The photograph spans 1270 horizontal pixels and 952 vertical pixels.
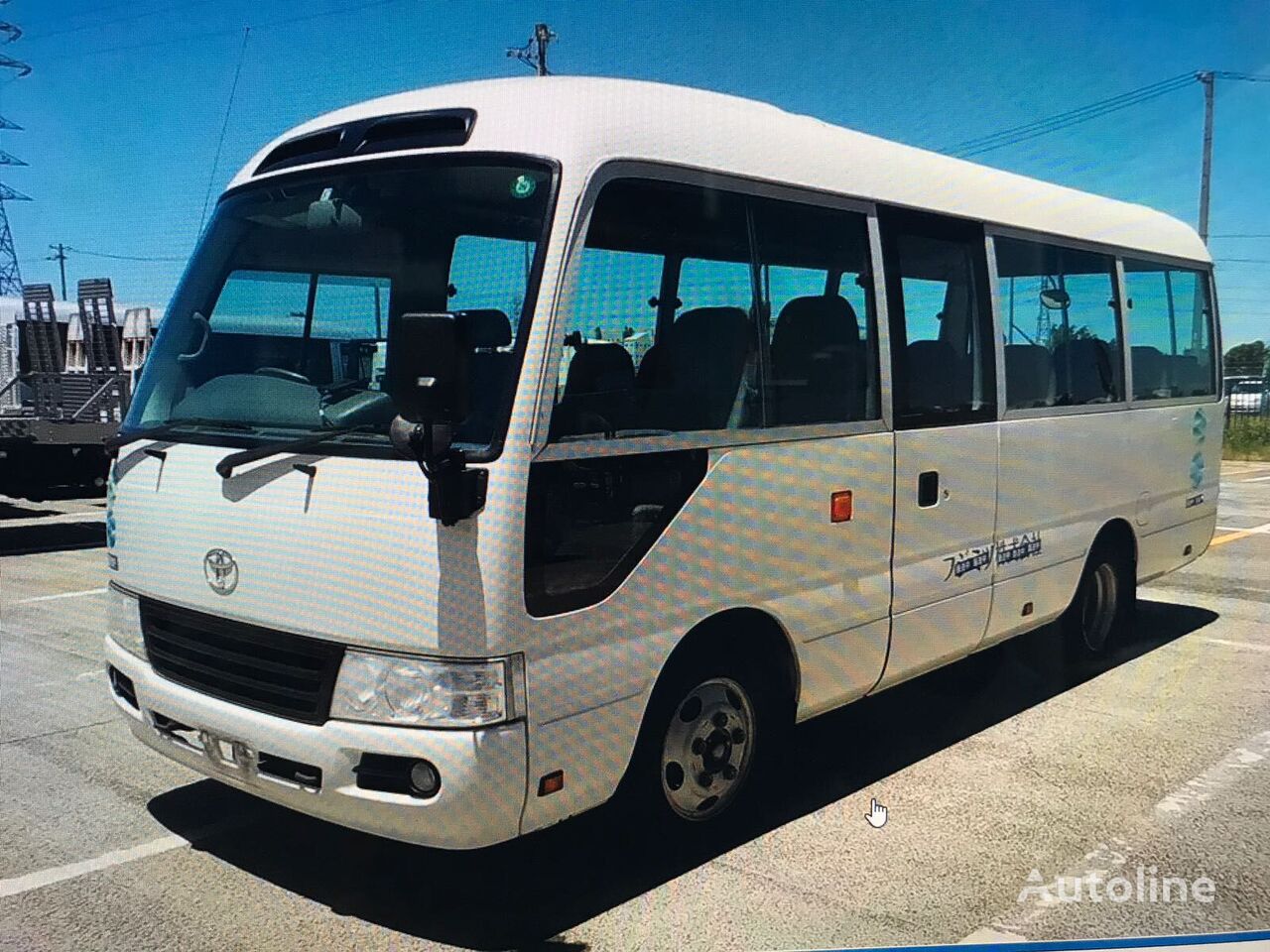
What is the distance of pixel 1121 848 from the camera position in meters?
4.13

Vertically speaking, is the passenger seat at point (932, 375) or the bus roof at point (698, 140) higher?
the bus roof at point (698, 140)

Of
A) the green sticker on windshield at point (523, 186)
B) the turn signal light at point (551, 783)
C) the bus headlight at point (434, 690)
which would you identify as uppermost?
the green sticker on windshield at point (523, 186)

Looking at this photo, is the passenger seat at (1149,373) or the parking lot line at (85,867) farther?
the passenger seat at (1149,373)

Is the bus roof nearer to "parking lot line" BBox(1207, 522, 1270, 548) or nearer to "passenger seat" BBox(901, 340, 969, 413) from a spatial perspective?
"passenger seat" BBox(901, 340, 969, 413)

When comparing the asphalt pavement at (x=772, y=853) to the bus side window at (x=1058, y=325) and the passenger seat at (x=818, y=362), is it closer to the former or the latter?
the passenger seat at (x=818, y=362)

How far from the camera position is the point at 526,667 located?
3.23m

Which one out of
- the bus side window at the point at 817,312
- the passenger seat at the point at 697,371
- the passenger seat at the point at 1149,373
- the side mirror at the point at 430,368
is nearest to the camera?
the side mirror at the point at 430,368

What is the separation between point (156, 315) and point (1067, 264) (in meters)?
12.5

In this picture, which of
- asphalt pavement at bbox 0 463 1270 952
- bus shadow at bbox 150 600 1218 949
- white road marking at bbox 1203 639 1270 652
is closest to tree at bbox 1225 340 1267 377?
white road marking at bbox 1203 639 1270 652

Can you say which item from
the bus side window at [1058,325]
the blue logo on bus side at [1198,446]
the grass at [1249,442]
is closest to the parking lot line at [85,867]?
the bus side window at [1058,325]

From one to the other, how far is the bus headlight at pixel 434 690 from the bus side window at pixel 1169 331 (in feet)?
17.4

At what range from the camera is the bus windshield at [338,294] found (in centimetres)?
339

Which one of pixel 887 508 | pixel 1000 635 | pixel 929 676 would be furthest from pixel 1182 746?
pixel 887 508

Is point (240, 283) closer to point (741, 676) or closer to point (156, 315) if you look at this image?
point (741, 676)
